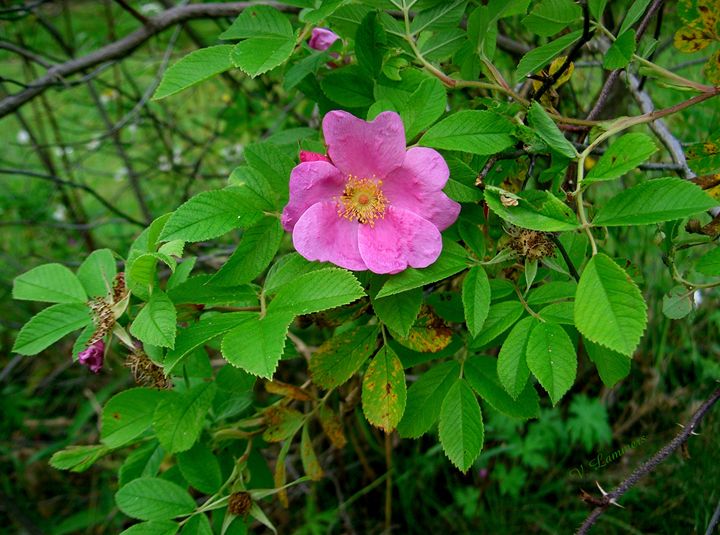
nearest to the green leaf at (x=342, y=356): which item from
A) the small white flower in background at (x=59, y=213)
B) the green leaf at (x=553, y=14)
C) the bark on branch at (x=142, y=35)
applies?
the green leaf at (x=553, y=14)

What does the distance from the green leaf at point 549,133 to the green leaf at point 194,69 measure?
34 cm

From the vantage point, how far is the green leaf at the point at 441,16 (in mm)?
790

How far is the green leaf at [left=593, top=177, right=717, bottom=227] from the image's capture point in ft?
1.93

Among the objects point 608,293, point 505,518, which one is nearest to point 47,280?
point 608,293

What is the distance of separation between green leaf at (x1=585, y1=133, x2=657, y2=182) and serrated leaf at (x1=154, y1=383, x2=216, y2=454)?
0.60 metres

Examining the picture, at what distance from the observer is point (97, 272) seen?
87 cm

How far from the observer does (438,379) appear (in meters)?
0.86

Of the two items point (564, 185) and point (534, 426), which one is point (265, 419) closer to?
point (564, 185)

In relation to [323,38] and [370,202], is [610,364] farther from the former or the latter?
[323,38]

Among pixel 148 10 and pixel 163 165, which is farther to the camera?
pixel 163 165

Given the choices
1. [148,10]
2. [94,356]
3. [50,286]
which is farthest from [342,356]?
[148,10]

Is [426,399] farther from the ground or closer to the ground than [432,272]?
closer to the ground

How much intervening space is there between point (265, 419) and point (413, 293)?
0.40m

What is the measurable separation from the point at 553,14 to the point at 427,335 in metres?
0.43
